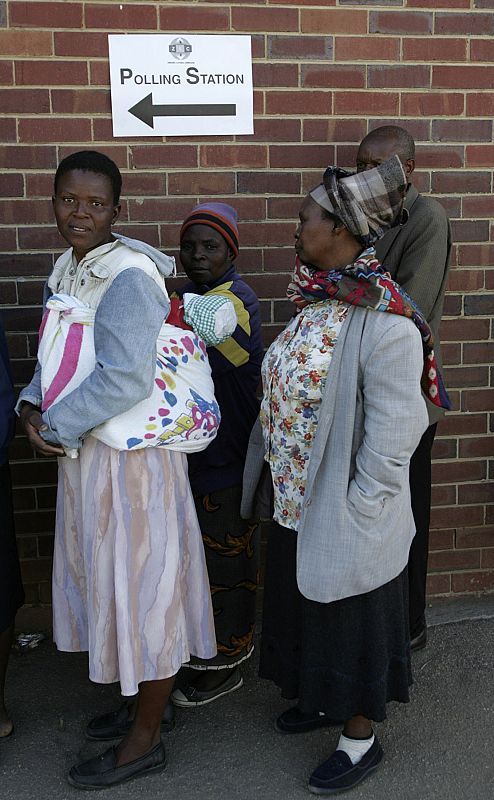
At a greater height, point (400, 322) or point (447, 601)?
point (400, 322)

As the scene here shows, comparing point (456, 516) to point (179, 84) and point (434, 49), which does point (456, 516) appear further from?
point (179, 84)

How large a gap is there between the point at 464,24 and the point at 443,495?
2090mm

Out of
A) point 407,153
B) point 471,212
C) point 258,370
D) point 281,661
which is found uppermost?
point 407,153

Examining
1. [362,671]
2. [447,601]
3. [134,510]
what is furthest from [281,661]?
[447,601]

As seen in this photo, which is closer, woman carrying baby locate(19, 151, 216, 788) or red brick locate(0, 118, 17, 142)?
woman carrying baby locate(19, 151, 216, 788)

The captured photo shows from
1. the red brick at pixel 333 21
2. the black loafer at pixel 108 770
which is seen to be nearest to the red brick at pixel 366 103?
the red brick at pixel 333 21

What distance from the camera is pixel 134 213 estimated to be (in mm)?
3570

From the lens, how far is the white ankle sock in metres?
2.79

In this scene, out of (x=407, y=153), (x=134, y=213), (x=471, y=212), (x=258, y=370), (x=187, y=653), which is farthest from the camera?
(x=471, y=212)

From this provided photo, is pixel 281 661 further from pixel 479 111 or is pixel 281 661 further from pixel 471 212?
pixel 479 111

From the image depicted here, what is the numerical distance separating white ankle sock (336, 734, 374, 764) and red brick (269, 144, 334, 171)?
2226 mm

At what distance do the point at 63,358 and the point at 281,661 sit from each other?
4.02ft

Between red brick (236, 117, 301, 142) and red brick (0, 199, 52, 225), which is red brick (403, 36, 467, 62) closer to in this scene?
red brick (236, 117, 301, 142)

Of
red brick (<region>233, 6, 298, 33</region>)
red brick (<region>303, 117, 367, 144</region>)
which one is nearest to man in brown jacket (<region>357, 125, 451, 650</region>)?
red brick (<region>303, 117, 367, 144</region>)
